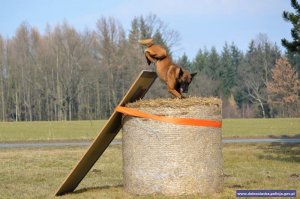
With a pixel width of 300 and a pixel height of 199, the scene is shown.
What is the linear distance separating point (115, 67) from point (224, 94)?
30.3 meters

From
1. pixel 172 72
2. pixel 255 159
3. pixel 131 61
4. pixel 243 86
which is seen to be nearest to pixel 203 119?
pixel 172 72

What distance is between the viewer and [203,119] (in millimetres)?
8086

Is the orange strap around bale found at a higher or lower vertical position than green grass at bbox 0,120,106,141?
higher

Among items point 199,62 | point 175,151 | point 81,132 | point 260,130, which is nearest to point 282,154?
point 175,151

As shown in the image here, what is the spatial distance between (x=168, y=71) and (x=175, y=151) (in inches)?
53.6

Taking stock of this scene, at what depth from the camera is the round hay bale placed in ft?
26.0

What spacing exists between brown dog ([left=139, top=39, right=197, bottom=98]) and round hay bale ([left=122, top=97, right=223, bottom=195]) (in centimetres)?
39

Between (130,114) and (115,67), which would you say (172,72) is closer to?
(130,114)

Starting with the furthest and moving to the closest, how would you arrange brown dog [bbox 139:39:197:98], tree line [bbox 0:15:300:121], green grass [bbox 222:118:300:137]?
tree line [bbox 0:15:300:121] < green grass [bbox 222:118:300:137] < brown dog [bbox 139:39:197:98]

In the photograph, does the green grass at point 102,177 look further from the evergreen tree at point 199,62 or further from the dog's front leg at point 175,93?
the evergreen tree at point 199,62

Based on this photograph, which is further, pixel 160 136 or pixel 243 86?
pixel 243 86

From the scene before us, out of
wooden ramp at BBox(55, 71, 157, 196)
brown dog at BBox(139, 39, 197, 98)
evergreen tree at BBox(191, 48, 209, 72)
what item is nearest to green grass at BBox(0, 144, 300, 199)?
wooden ramp at BBox(55, 71, 157, 196)

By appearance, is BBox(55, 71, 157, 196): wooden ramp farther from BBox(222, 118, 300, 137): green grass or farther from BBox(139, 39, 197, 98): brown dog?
BBox(222, 118, 300, 137): green grass

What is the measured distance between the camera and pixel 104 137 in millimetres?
8680
